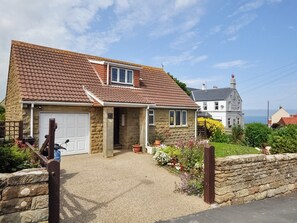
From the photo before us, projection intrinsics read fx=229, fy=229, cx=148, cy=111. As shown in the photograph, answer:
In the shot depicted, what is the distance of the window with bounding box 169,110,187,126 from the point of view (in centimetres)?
1772

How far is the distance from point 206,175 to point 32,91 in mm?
9737

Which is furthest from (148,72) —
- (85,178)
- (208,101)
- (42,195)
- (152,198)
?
(208,101)

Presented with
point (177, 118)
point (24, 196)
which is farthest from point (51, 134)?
point (177, 118)

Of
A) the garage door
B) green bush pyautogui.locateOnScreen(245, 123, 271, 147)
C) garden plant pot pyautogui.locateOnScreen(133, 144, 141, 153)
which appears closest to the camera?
the garage door

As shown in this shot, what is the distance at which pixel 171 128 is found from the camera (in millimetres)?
17516

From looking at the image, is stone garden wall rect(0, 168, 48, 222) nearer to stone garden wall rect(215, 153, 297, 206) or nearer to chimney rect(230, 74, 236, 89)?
stone garden wall rect(215, 153, 297, 206)

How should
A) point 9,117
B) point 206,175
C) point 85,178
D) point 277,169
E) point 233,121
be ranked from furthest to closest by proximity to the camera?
1. point 233,121
2. point 9,117
3. point 85,178
4. point 277,169
5. point 206,175

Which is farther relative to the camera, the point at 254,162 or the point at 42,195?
the point at 254,162

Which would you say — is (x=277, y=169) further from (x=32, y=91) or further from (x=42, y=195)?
(x=32, y=91)

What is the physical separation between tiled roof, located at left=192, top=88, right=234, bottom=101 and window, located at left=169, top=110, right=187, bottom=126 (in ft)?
101

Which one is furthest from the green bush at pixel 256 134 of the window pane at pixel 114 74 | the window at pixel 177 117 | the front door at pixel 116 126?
the window pane at pixel 114 74

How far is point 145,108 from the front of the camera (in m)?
14.5

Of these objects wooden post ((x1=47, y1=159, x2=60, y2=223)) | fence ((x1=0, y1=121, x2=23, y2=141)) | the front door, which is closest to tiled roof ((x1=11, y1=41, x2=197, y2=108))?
fence ((x1=0, y1=121, x2=23, y2=141))

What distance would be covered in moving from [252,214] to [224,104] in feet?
141
